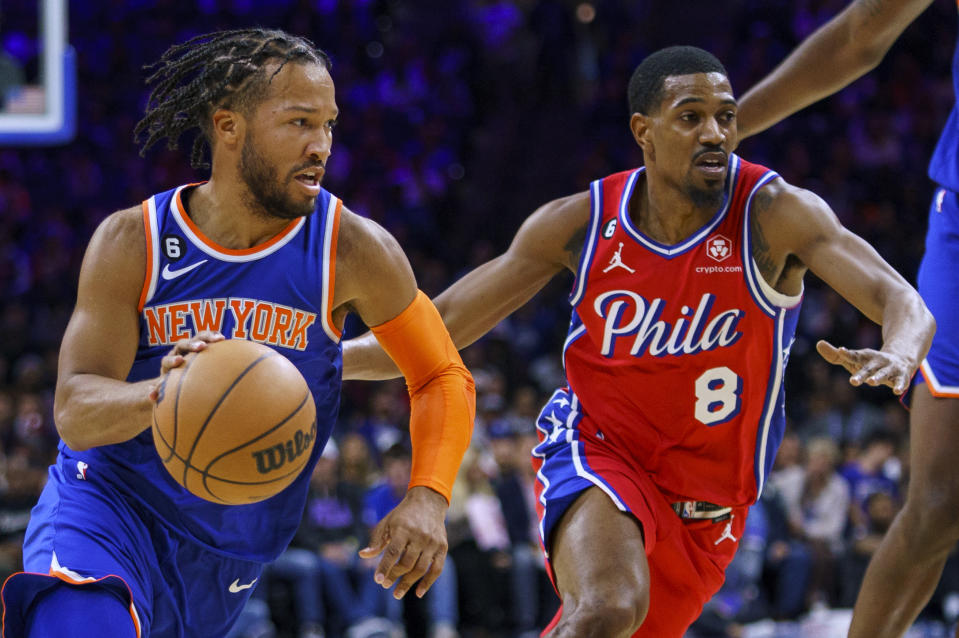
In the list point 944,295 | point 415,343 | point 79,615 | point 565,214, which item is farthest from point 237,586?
point 944,295

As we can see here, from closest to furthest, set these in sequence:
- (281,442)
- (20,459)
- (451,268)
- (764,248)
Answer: (281,442) < (764,248) < (20,459) < (451,268)

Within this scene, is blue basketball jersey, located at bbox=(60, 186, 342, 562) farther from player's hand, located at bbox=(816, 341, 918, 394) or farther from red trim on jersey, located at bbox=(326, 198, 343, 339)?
player's hand, located at bbox=(816, 341, 918, 394)

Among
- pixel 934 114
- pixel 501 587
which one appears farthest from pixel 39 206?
pixel 934 114

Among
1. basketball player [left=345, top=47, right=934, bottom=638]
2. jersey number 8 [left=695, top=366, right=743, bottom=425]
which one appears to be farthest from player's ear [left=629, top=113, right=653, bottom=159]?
jersey number 8 [left=695, top=366, right=743, bottom=425]

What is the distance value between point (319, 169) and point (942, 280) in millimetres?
2089

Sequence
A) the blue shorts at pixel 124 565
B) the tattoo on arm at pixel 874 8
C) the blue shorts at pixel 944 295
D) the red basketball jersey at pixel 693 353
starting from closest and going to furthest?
the blue shorts at pixel 124 565 < the blue shorts at pixel 944 295 < the red basketball jersey at pixel 693 353 < the tattoo on arm at pixel 874 8

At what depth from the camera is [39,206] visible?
48.3 feet

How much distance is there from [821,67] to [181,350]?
2.70m

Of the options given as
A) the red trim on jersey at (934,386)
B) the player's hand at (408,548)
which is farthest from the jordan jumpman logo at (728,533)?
the player's hand at (408,548)

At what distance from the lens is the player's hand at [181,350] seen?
288 cm

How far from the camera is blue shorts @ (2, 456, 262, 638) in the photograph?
3.15 m

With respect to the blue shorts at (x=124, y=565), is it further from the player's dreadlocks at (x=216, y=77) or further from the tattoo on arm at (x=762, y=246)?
the tattoo on arm at (x=762, y=246)

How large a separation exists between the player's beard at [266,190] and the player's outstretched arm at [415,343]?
0.60 ft

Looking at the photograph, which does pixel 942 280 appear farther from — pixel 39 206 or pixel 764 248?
pixel 39 206
